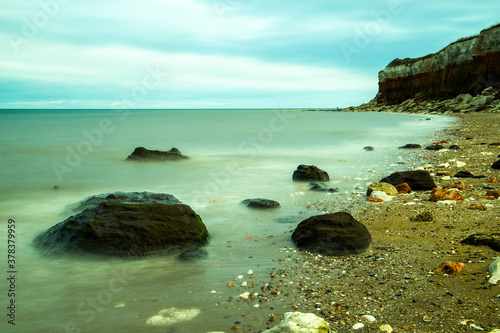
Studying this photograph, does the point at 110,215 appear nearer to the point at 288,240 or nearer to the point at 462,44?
the point at 288,240

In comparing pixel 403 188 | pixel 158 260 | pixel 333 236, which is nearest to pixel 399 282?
pixel 333 236

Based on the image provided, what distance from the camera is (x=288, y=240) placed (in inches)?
220

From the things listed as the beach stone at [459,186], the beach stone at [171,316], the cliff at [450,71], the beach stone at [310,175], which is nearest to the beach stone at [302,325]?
the beach stone at [171,316]

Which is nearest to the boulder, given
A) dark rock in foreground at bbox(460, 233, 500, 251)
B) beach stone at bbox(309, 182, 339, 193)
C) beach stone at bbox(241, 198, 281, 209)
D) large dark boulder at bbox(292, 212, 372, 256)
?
beach stone at bbox(309, 182, 339, 193)

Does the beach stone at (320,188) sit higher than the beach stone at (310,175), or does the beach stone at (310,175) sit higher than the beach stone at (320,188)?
the beach stone at (310,175)

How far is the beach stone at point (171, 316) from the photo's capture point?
3.45 m

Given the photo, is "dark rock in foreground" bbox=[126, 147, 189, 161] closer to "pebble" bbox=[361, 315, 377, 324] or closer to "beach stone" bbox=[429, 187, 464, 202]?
"beach stone" bbox=[429, 187, 464, 202]

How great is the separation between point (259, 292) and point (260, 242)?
166 centimetres

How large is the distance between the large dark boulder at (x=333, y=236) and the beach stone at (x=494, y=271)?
4.82 feet

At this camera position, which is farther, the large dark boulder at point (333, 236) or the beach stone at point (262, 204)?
the beach stone at point (262, 204)

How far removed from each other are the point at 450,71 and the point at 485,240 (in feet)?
209

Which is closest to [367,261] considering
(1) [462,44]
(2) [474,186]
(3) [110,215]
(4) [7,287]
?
(3) [110,215]

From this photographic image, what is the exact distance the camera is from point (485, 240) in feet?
15.4

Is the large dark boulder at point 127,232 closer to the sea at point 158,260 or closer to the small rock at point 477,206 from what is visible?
the sea at point 158,260
